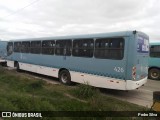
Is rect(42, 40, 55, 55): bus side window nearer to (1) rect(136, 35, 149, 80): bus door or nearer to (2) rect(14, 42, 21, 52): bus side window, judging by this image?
(2) rect(14, 42, 21, 52): bus side window

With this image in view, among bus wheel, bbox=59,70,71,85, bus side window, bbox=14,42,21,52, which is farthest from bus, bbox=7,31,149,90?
bus side window, bbox=14,42,21,52

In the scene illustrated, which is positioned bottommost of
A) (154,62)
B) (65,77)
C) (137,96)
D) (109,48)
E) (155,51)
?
(137,96)

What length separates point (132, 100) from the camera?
10648 mm

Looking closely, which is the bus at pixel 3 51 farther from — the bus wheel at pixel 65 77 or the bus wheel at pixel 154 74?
the bus wheel at pixel 154 74

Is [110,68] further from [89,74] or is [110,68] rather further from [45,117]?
[45,117]

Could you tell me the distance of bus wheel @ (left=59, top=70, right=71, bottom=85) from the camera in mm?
13406

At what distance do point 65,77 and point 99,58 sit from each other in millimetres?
3115

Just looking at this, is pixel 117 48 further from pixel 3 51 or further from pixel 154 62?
pixel 3 51

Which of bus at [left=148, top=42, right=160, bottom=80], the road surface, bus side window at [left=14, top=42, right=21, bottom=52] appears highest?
bus side window at [left=14, top=42, right=21, bottom=52]

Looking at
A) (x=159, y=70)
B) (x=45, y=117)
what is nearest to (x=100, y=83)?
(x=45, y=117)

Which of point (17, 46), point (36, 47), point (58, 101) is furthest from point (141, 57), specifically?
point (17, 46)

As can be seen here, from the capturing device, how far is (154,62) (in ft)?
57.0

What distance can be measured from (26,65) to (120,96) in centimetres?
931

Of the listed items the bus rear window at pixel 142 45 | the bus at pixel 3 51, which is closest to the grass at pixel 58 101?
the bus rear window at pixel 142 45
